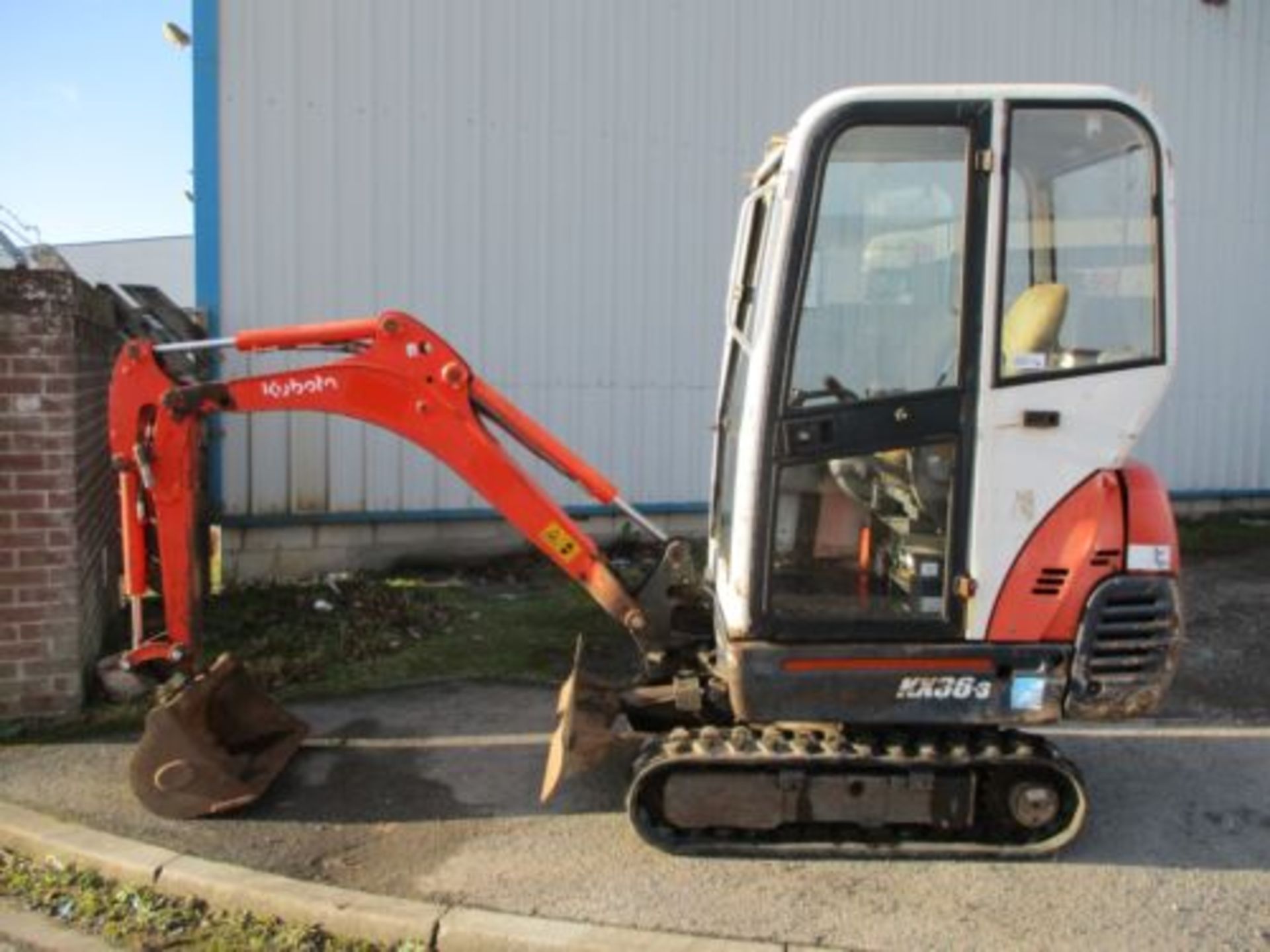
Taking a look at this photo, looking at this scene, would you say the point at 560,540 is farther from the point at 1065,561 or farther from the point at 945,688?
the point at 1065,561

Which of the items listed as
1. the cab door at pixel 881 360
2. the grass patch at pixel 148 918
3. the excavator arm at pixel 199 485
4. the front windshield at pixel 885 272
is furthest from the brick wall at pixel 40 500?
the front windshield at pixel 885 272

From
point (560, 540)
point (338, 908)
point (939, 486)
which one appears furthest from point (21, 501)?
point (939, 486)

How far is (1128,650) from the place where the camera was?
14.1 feet

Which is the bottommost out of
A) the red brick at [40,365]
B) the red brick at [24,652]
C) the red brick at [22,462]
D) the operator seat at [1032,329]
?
the red brick at [24,652]

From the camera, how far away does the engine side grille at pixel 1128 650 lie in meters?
4.27

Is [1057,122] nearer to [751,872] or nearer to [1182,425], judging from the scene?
[751,872]

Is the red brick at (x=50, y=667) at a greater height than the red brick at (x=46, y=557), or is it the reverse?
the red brick at (x=46, y=557)

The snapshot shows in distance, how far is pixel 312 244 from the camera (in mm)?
8664

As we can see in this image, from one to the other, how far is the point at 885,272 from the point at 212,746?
10.9 feet

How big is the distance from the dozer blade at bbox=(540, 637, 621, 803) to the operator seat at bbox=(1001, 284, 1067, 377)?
81.0 inches

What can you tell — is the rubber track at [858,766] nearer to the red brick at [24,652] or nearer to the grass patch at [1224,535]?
the red brick at [24,652]

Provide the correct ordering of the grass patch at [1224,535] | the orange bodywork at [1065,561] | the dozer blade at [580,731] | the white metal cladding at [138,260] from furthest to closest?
the white metal cladding at [138,260] < the grass patch at [1224,535] < the dozer blade at [580,731] < the orange bodywork at [1065,561]

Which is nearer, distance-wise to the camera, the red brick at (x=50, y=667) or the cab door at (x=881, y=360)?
the cab door at (x=881, y=360)

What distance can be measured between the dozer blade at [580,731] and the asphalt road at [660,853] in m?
0.26
